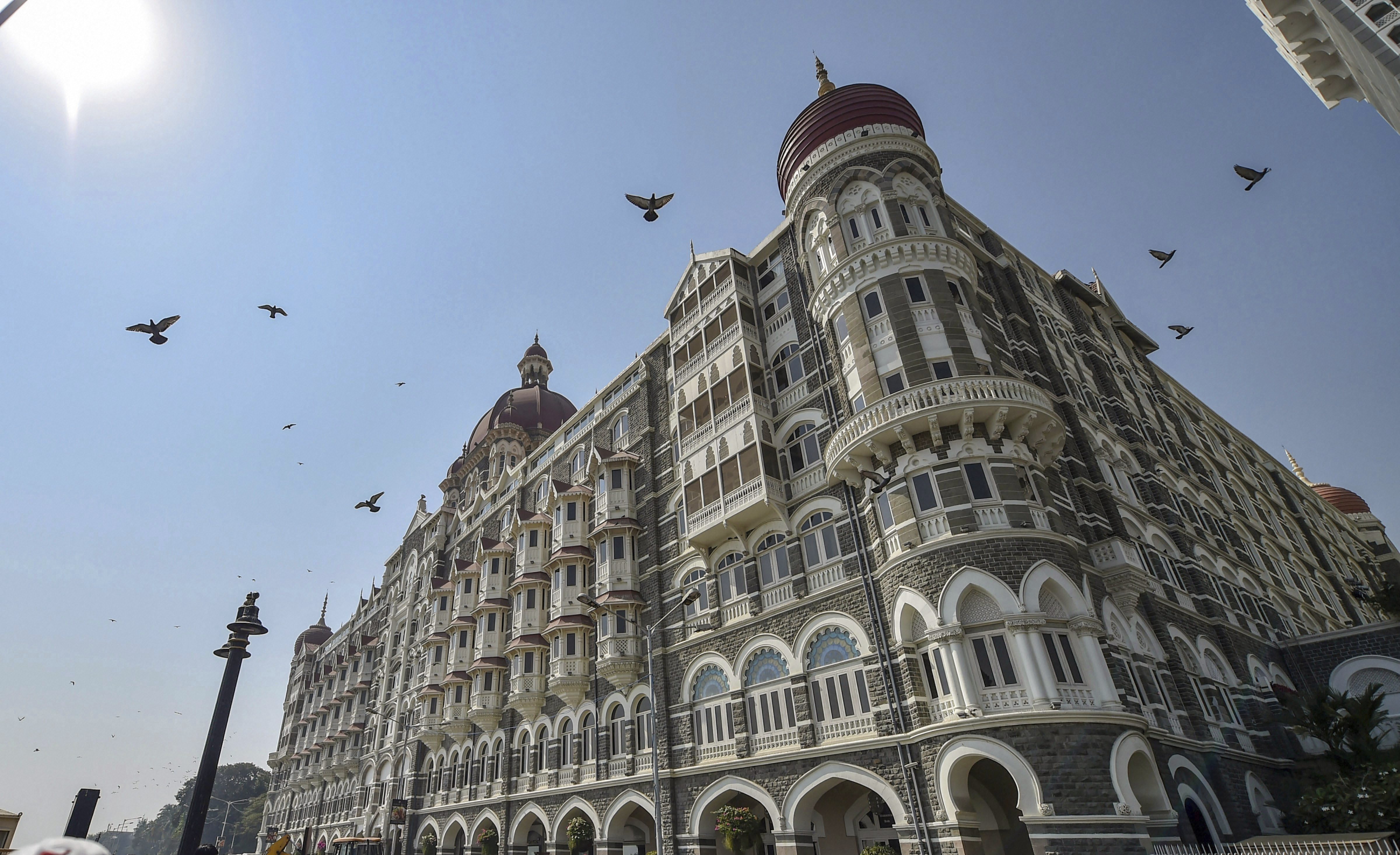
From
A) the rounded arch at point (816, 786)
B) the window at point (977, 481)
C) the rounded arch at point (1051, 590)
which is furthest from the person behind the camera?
the window at point (977, 481)

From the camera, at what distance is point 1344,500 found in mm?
76625

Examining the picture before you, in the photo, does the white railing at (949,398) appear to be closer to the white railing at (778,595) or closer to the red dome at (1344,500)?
the white railing at (778,595)

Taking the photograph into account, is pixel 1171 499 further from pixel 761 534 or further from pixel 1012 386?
pixel 761 534

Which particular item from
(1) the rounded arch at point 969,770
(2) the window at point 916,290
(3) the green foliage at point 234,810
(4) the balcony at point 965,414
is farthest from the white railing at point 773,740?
(3) the green foliage at point 234,810

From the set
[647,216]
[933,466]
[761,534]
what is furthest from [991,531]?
[647,216]

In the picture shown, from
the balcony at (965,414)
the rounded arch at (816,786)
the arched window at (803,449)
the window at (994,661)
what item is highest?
the arched window at (803,449)

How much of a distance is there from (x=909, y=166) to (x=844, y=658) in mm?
19666

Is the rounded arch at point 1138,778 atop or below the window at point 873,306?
below

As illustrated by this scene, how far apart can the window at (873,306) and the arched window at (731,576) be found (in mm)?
10813

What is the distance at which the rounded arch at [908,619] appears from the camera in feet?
73.5

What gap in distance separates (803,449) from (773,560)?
4657 mm

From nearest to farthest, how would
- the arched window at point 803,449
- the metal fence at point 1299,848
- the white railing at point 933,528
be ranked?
the metal fence at point 1299,848
the white railing at point 933,528
the arched window at point 803,449

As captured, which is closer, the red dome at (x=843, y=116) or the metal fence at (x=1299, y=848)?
the metal fence at (x=1299, y=848)

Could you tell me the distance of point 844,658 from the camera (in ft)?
81.1
